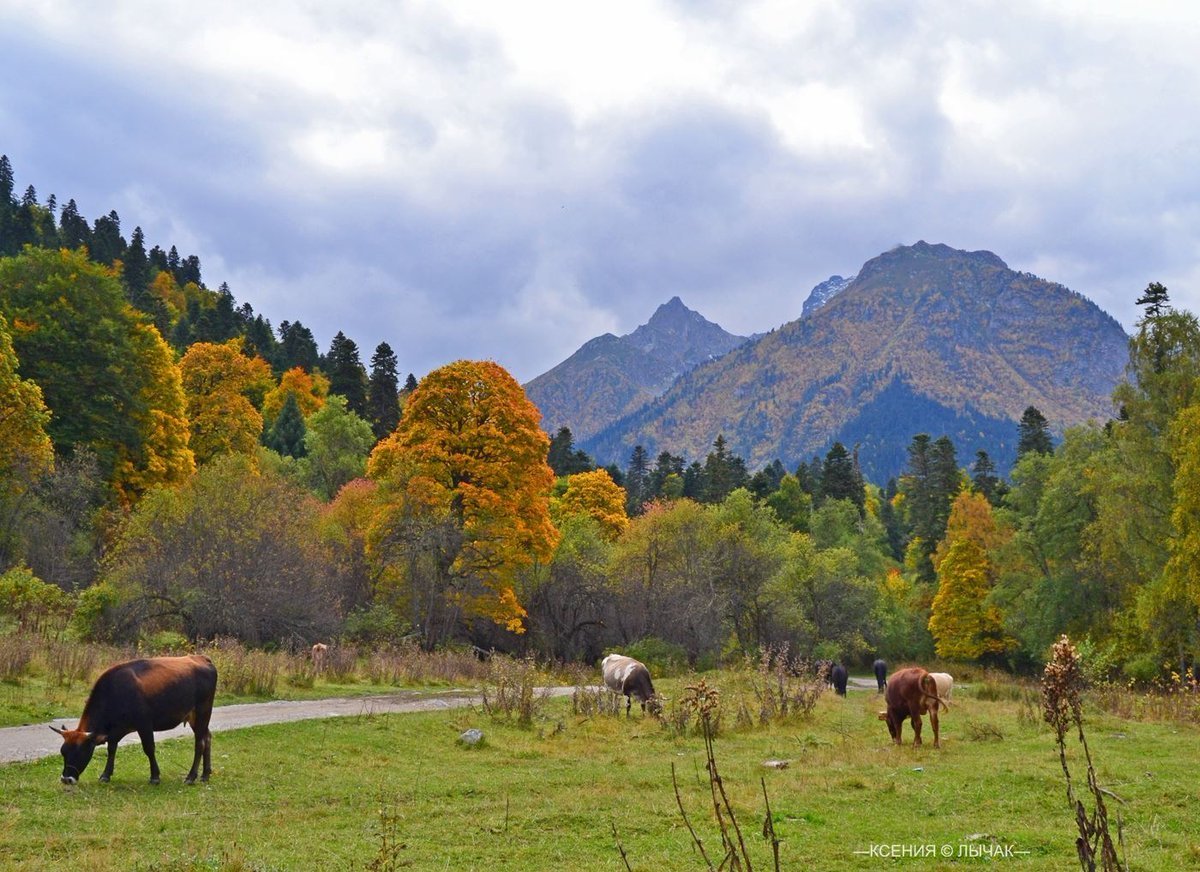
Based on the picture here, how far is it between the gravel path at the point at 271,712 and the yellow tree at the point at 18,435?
18.5m

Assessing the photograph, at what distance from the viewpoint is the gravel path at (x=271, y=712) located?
1372cm

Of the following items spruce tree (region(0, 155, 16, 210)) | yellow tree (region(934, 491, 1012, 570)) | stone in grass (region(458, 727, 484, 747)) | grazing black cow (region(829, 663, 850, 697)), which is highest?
spruce tree (region(0, 155, 16, 210))

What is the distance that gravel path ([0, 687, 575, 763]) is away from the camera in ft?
45.0

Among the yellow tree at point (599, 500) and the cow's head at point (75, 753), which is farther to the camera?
the yellow tree at point (599, 500)

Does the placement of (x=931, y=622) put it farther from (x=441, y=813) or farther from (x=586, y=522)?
(x=441, y=813)

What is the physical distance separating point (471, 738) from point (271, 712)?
488 centimetres

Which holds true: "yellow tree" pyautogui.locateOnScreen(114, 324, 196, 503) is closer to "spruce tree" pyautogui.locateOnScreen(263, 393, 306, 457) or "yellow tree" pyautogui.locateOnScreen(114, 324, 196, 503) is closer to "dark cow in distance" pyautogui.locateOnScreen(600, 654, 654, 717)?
"dark cow in distance" pyautogui.locateOnScreen(600, 654, 654, 717)

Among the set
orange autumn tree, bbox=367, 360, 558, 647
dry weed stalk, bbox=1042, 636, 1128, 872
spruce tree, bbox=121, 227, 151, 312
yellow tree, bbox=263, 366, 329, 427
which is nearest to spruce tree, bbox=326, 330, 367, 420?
yellow tree, bbox=263, 366, 329, 427

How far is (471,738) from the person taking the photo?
1788 centimetres

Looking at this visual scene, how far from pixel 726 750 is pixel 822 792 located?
5249mm

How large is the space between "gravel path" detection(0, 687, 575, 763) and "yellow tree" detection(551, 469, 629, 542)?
3432 centimetres

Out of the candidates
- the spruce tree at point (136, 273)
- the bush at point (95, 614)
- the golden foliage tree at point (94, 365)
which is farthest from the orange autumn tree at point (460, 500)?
the spruce tree at point (136, 273)

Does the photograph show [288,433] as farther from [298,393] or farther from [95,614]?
[95,614]

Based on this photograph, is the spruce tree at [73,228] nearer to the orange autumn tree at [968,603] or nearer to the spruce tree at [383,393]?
the spruce tree at [383,393]
